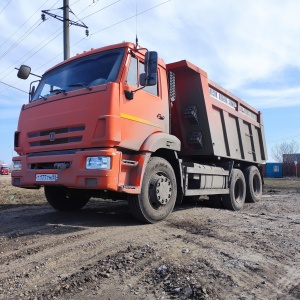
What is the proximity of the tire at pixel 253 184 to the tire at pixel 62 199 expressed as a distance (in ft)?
16.9

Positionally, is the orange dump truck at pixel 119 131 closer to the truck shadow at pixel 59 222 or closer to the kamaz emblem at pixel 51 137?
the kamaz emblem at pixel 51 137

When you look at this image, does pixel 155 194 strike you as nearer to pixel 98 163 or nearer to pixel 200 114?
pixel 98 163

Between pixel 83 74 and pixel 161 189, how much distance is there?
2369mm

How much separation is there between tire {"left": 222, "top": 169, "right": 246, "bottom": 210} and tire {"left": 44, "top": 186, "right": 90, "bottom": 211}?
3575 mm

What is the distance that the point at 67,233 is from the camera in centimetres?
531

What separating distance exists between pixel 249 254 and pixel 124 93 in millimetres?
2932

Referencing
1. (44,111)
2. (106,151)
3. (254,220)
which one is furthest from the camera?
(254,220)

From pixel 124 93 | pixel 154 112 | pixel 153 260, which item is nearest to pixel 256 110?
pixel 154 112

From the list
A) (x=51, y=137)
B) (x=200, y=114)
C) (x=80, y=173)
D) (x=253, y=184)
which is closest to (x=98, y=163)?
(x=80, y=173)

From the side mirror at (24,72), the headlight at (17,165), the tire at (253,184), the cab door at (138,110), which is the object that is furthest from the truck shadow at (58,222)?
the tire at (253,184)

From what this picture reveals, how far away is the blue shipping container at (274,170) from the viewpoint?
45750 millimetres

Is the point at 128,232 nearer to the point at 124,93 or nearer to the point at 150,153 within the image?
the point at 150,153

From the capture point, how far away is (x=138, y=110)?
5801mm

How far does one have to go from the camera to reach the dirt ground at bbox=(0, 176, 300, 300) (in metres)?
3.31
